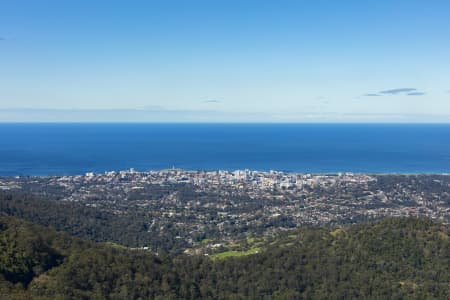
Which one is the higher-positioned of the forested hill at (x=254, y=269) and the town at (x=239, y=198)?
the forested hill at (x=254, y=269)

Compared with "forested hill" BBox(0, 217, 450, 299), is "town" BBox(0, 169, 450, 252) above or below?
below

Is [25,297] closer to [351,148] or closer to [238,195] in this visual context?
[238,195]

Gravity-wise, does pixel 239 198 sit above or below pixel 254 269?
below

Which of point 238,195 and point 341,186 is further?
point 341,186

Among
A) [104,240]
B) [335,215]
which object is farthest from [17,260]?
[335,215]

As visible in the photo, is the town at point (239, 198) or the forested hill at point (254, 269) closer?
the forested hill at point (254, 269)

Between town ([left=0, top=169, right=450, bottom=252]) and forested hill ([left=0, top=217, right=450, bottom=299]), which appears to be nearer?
forested hill ([left=0, top=217, right=450, bottom=299])

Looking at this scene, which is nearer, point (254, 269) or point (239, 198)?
point (254, 269)

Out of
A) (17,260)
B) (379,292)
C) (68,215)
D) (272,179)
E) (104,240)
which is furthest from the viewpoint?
(272,179)
